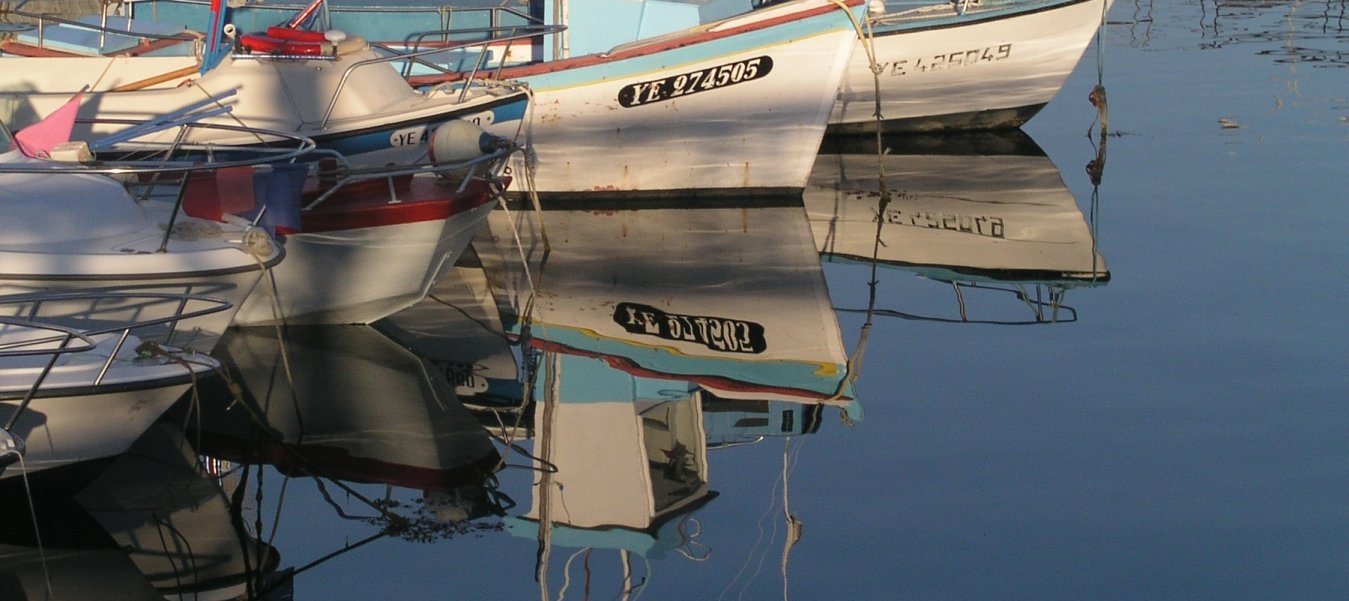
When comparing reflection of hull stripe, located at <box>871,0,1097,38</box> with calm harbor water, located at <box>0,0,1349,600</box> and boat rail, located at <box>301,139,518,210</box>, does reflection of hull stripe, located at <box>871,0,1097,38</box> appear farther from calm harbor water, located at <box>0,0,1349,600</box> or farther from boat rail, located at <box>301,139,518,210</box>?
boat rail, located at <box>301,139,518,210</box>

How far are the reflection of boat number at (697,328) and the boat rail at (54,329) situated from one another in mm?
2815

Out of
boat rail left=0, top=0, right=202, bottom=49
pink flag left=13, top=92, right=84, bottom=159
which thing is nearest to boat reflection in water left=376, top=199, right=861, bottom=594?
pink flag left=13, top=92, right=84, bottom=159

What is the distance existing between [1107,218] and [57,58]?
8159 millimetres

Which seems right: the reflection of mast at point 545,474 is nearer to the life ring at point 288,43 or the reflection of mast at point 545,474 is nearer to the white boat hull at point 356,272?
the white boat hull at point 356,272

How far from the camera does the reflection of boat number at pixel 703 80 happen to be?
1394cm

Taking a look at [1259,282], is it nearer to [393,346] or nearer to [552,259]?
[552,259]

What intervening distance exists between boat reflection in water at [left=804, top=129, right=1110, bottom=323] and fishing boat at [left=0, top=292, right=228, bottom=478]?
5173 millimetres

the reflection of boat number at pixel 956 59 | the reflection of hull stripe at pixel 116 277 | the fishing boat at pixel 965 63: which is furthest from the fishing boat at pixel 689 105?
the reflection of hull stripe at pixel 116 277

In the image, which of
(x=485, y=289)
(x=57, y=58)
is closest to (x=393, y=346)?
(x=485, y=289)

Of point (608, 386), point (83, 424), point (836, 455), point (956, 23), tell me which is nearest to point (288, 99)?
point (608, 386)

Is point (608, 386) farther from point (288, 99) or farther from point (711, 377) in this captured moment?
point (288, 99)

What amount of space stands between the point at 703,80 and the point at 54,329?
7.29 meters

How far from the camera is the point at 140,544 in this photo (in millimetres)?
7371

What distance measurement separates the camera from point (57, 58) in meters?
13.4
